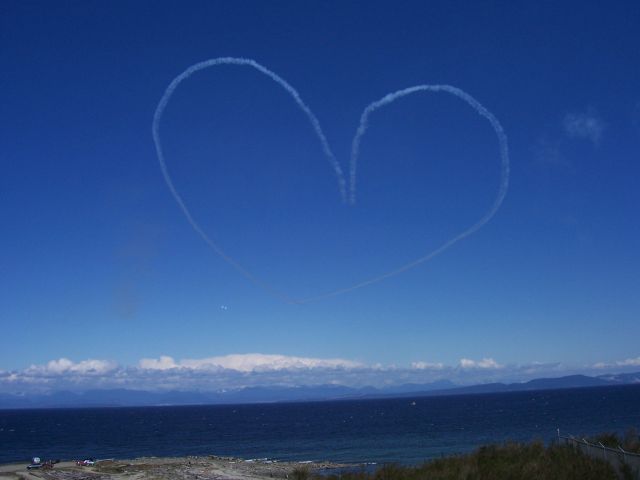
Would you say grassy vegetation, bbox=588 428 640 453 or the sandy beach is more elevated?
grassy vegetation, bbox=588 428 640 453

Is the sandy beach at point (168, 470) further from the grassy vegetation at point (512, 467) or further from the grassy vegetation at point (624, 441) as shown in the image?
the grassy vegetation at point (624, 441)

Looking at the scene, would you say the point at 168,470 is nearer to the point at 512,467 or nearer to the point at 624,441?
the point at 512,467

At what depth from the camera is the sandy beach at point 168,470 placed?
5334 centimetres

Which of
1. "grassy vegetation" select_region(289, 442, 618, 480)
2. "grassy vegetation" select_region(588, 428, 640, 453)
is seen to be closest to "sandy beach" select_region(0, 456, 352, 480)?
"grassy vegetation" select_region(289, 442, 618, 480)

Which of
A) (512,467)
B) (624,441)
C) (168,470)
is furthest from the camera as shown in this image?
(168,470)

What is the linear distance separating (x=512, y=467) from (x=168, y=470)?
35.9m

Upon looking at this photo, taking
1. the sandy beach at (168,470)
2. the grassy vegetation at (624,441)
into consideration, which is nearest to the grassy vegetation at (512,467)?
the grassy vegetation at (624,441)

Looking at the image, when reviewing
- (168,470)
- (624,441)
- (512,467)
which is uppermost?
(624,441)

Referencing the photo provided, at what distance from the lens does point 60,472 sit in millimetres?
57156

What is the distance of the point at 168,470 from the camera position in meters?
57.5

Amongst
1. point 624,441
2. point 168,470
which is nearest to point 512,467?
point 624,441

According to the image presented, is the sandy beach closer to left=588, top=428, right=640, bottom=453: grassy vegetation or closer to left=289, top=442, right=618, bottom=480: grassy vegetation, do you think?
left=289, top=442, right=618, bottom=480: grassy vegetation

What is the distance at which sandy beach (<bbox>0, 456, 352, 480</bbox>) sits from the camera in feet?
175

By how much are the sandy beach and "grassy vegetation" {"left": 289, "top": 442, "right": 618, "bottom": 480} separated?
1948 centimetres
